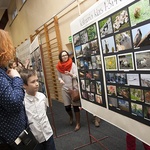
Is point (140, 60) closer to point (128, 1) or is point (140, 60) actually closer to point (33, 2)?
point (128, 1)

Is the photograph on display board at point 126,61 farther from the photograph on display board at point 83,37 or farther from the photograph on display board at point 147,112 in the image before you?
the photograph on display board at point 83,37

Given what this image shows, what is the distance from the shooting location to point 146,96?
1.24 meters

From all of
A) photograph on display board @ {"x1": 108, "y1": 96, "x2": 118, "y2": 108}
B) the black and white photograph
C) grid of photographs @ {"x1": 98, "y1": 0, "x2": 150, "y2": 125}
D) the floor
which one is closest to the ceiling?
the floor

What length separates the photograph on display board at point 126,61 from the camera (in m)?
1.31

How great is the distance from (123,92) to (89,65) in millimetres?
576

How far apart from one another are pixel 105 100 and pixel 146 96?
56 cm

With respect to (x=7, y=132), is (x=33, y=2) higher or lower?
higher

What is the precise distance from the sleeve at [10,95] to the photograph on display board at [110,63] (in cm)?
79

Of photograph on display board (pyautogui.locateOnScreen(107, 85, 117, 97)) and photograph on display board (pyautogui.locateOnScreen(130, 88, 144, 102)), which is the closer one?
photograph on display board (pyautogui.locateOnScreen(130, 88, 144, 102))

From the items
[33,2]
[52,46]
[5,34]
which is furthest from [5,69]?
[33,2]

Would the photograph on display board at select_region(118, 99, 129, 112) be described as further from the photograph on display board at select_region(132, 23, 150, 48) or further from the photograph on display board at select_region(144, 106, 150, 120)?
the photograph on display board at select_region(132, 23, 150, 48)

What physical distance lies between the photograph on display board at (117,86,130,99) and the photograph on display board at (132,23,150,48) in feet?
1.22

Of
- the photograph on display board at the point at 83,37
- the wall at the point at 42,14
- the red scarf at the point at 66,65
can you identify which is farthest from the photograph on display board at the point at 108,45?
the wall at the point at 42,14

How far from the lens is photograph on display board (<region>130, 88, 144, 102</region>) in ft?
4.21
